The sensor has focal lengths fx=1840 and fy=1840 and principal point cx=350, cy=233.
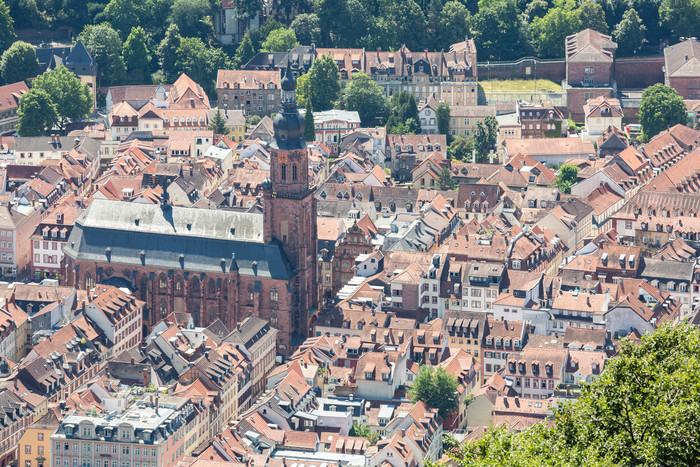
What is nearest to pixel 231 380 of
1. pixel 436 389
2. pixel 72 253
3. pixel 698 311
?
pixel 436 389

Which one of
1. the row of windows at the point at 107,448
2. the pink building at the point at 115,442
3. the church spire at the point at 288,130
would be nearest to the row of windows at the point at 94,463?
the pink building at the point at 115,442

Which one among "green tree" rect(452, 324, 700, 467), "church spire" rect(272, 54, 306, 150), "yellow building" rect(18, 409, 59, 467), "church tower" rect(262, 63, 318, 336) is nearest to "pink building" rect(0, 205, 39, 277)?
"church tower" rect(262, 63, 318, 336)

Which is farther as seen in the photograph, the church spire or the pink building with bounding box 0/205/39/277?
the pink building with bounding box 0/205/39/277

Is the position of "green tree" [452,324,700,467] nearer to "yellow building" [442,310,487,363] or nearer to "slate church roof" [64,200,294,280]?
"yellow building" [442,310,487,363]

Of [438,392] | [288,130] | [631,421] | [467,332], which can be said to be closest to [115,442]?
[438,392]

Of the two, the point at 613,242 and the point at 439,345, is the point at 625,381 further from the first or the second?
the point at 613,242
